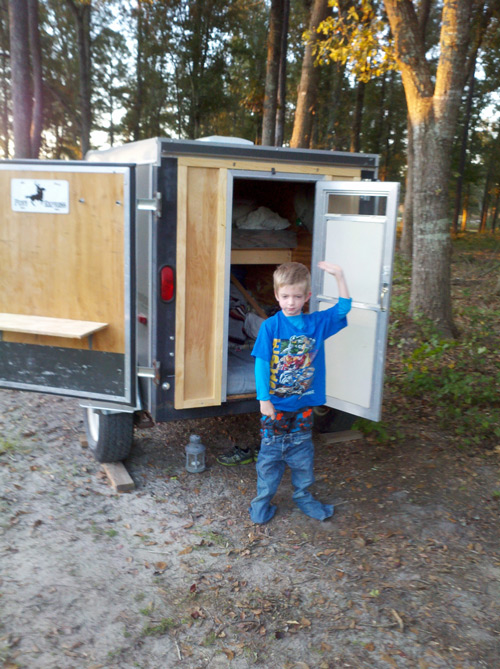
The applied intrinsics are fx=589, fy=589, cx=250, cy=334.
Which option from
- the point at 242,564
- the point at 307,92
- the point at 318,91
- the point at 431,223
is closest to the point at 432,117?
the point at 431,223

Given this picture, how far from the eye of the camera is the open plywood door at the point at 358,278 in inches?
163

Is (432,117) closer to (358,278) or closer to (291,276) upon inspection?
(358,278)

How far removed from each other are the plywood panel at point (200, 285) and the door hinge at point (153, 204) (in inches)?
6.1

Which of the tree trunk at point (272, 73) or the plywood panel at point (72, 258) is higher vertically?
the tree trunk at point (272, 73)

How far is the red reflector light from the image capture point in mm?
4035

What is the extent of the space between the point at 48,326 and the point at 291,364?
5.36 ft

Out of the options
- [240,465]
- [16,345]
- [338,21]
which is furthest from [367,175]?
[338,21]

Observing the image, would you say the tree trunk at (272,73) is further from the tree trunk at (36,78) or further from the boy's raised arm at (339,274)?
the boy's raised arm at (339,274)

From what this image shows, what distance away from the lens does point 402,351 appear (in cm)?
735

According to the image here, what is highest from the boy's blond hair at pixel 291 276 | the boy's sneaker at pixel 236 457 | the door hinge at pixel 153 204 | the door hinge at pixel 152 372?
the door hinge at pixel 153 204

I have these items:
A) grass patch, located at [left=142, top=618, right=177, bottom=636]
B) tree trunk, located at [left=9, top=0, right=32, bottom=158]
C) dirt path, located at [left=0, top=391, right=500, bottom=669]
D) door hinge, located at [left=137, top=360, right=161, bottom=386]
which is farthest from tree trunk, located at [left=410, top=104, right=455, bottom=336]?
tree trunk, located at [left=9, top=0, right=32, bottom=158]

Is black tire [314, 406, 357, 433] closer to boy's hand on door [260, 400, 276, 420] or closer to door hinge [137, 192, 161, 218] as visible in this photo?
boy's hand on door [260, 400, 276, 420]

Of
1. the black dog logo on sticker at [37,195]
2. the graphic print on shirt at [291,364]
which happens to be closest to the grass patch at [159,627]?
the graphic print on shirt at [291,364]

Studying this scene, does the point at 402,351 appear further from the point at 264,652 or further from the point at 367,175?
the point at 264,652
